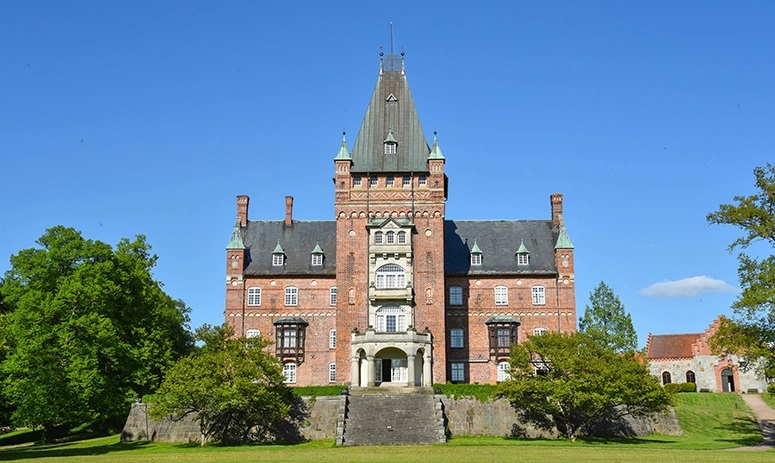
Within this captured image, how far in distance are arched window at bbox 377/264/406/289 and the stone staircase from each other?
922cm

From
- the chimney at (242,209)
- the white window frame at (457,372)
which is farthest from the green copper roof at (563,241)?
the chimney at (242,209)

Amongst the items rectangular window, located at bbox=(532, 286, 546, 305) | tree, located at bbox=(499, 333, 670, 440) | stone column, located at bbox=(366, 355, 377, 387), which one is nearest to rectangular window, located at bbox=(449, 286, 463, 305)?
rectangular window, located at bbox=(532, 286, 546, 305)

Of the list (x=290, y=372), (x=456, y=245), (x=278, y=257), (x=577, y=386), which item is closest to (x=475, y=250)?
(x=456, y=245)

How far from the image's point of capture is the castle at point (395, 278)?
59.4 meters

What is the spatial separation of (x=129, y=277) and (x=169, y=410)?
11198 millimetres

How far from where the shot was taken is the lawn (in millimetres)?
33750

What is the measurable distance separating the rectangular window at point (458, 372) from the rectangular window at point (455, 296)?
4.94 m

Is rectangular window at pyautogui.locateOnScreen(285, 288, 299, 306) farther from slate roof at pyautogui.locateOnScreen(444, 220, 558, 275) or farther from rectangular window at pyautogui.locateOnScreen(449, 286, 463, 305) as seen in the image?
rectangular window at pyautogui.locateOnScreen(449, 286, 463, 305)

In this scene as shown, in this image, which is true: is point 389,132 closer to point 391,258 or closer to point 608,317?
point 391,258

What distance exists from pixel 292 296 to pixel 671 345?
141 feet

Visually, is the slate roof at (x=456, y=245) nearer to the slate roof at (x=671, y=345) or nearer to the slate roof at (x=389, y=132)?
the slate roof at (x=389, y=132)

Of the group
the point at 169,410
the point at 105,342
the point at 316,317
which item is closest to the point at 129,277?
the point at 105,342

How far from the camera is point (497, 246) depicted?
67.2 meters

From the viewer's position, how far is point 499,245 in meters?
67.2
